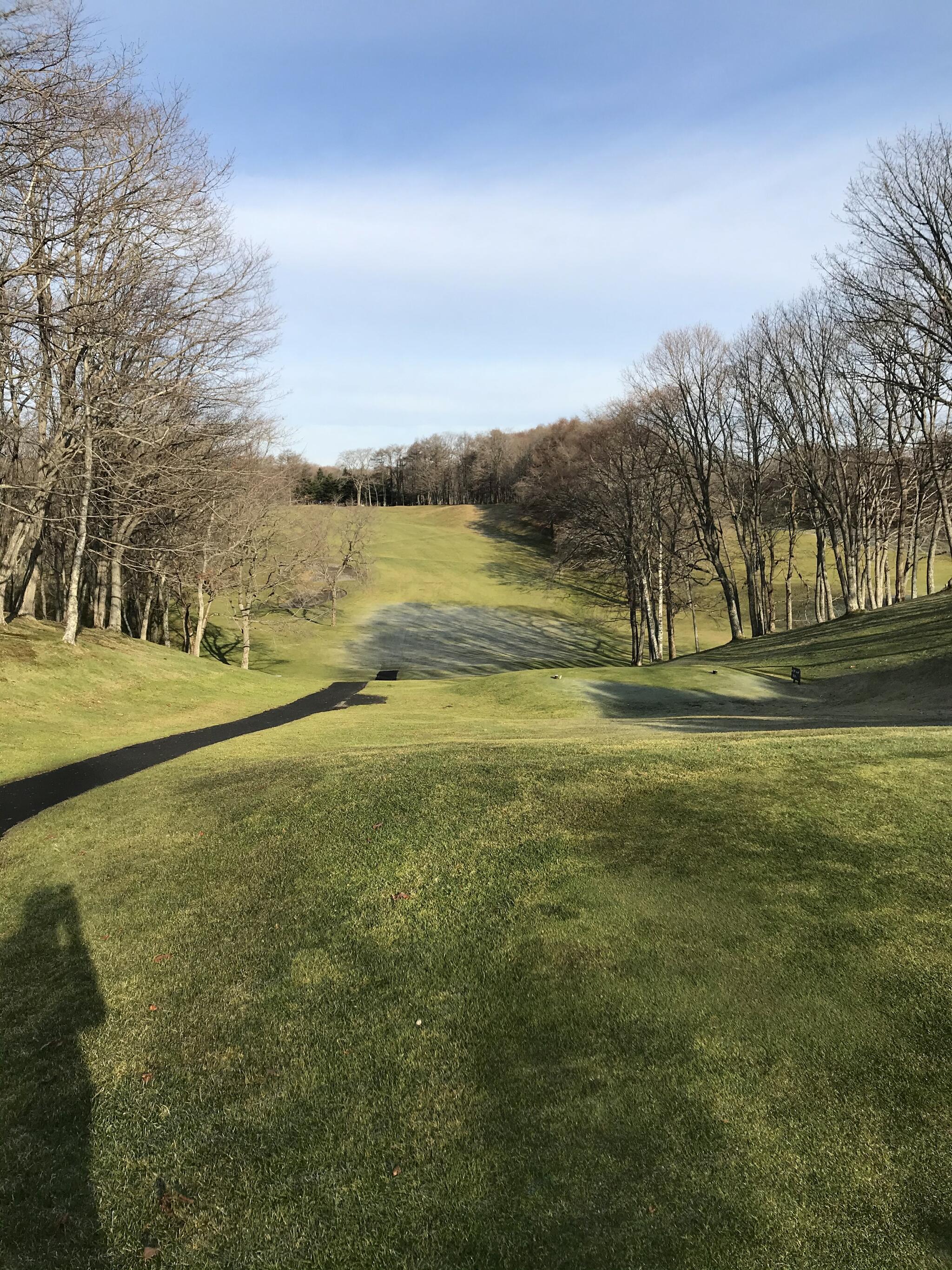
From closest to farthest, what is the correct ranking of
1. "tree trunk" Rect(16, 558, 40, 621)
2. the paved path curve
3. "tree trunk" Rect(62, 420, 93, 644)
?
the paved path curve
"tree trunk" Rect(62, 420, 93, 644)
"tree trunk" Rect(16, 558, 40, 621)

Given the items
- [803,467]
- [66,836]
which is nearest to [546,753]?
[66,836]

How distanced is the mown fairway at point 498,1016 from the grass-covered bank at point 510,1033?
0.02 meters

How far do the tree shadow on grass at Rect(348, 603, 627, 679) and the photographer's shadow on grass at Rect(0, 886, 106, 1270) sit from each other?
39.4 meters

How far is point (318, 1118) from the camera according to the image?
454cm

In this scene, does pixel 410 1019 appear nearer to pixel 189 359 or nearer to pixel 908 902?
pixel 908 902

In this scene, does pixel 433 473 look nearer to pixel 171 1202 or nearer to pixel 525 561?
pixel 525 561

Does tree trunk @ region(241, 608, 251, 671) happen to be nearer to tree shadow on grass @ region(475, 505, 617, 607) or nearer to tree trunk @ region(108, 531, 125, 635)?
tree trunk @ region(108, 531, 125, 635)

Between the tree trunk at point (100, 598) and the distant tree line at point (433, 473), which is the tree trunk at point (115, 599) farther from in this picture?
the distant tree line at point (433, 473)

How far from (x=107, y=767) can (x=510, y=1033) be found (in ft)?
46.1

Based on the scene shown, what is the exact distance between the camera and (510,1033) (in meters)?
5.14

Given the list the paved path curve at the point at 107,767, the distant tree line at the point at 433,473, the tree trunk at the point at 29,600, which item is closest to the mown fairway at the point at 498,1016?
the paved path curve at the point at 107,767

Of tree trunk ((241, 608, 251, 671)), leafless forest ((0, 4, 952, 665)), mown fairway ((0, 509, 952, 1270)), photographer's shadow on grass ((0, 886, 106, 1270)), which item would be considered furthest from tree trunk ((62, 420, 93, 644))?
photographer's shadow on grass ((0, 886, 106, 1270))

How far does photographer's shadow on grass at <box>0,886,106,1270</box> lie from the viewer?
3910 mm

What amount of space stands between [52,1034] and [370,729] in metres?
14.2
